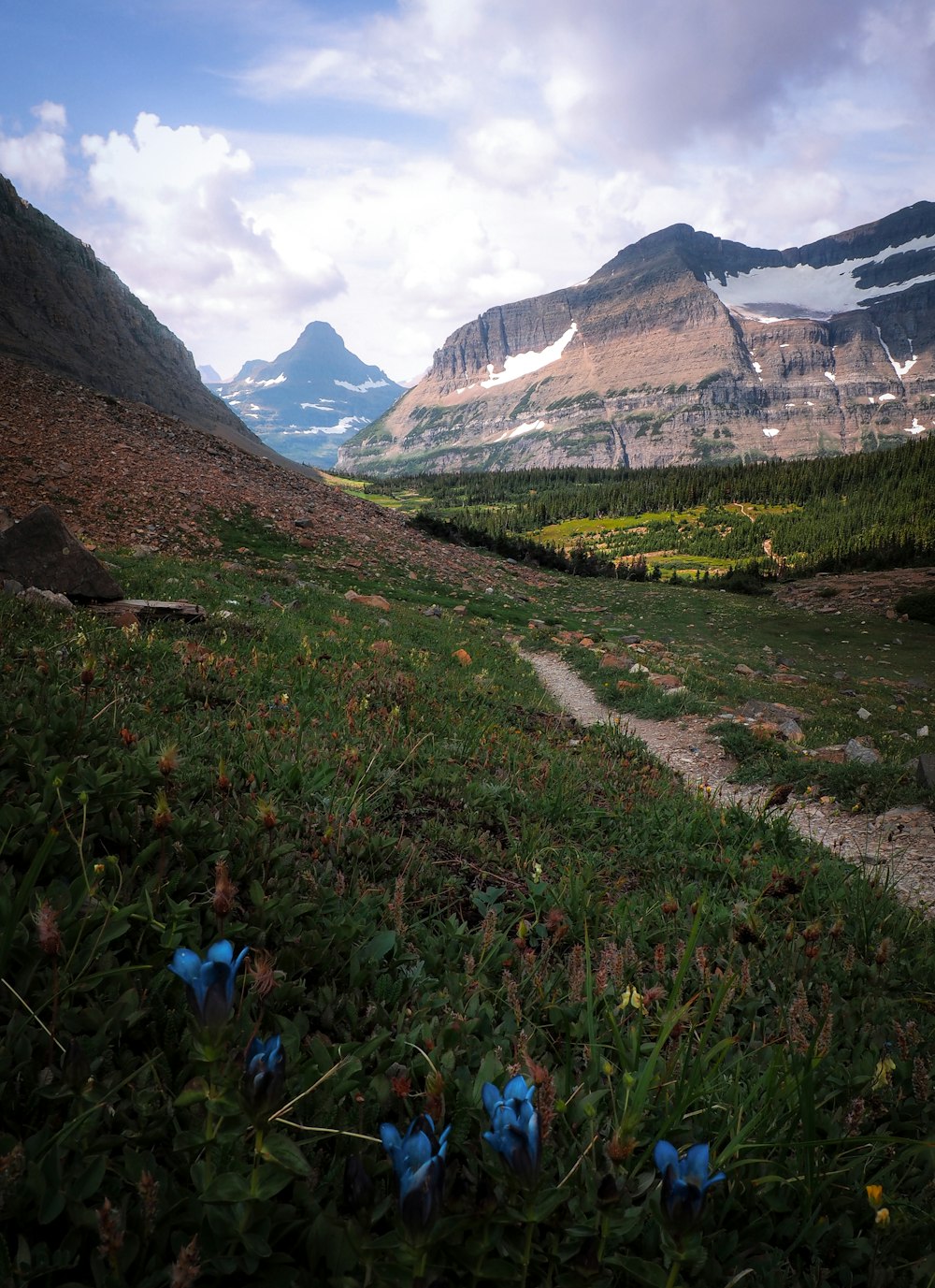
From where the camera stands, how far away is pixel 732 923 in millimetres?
3811

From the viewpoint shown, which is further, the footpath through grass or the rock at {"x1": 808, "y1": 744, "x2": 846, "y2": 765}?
the rock at {"x1": 808, "y1": 744, "x2": 846, "y2": 765}

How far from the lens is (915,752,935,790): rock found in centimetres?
910

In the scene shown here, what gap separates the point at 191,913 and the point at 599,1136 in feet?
5.68

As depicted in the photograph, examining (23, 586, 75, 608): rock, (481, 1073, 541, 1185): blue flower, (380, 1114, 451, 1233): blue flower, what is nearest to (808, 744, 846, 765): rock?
(481, 1073, 541, 1185): blue flower

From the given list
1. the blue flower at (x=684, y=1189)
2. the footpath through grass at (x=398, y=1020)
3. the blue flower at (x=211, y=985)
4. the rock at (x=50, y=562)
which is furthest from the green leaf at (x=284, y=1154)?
the rock at (x=50, y=562)

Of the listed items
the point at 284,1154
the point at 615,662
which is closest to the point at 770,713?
the point at 615,662

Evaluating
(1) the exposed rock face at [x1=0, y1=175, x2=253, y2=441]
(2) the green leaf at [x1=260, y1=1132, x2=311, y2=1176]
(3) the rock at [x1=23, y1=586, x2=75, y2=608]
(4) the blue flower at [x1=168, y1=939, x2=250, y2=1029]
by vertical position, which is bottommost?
(2) the green leaf at [x1=260, y1=1132, x2=311, y2=1176]

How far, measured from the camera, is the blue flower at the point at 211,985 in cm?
143

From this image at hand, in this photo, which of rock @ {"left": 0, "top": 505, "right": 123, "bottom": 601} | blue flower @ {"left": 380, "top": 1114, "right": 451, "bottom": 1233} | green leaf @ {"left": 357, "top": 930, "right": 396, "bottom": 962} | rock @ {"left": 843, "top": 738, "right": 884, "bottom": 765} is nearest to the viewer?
blue flower @ {"left": 380, "top": 1114, "right": 451, "bottom": 1233}

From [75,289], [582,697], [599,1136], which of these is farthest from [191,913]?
[75,289]

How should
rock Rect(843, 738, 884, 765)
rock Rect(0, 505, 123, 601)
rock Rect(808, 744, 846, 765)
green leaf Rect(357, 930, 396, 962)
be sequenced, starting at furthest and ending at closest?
1. rock Rect(808, 744, 846, 765)
2. rock Rect(843, 738, 884, 765)
3. rock Rect(0, 505, 123, 601)
4. green leaf Rect(357, 930, 396, 962)

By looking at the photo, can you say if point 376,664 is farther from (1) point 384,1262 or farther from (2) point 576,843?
(1) point 384,1262

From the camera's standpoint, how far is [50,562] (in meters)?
8.55

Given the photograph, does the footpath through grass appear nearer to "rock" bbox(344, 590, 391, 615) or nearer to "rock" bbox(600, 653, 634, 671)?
"rock" bbox(344, 590, 391, 615)
